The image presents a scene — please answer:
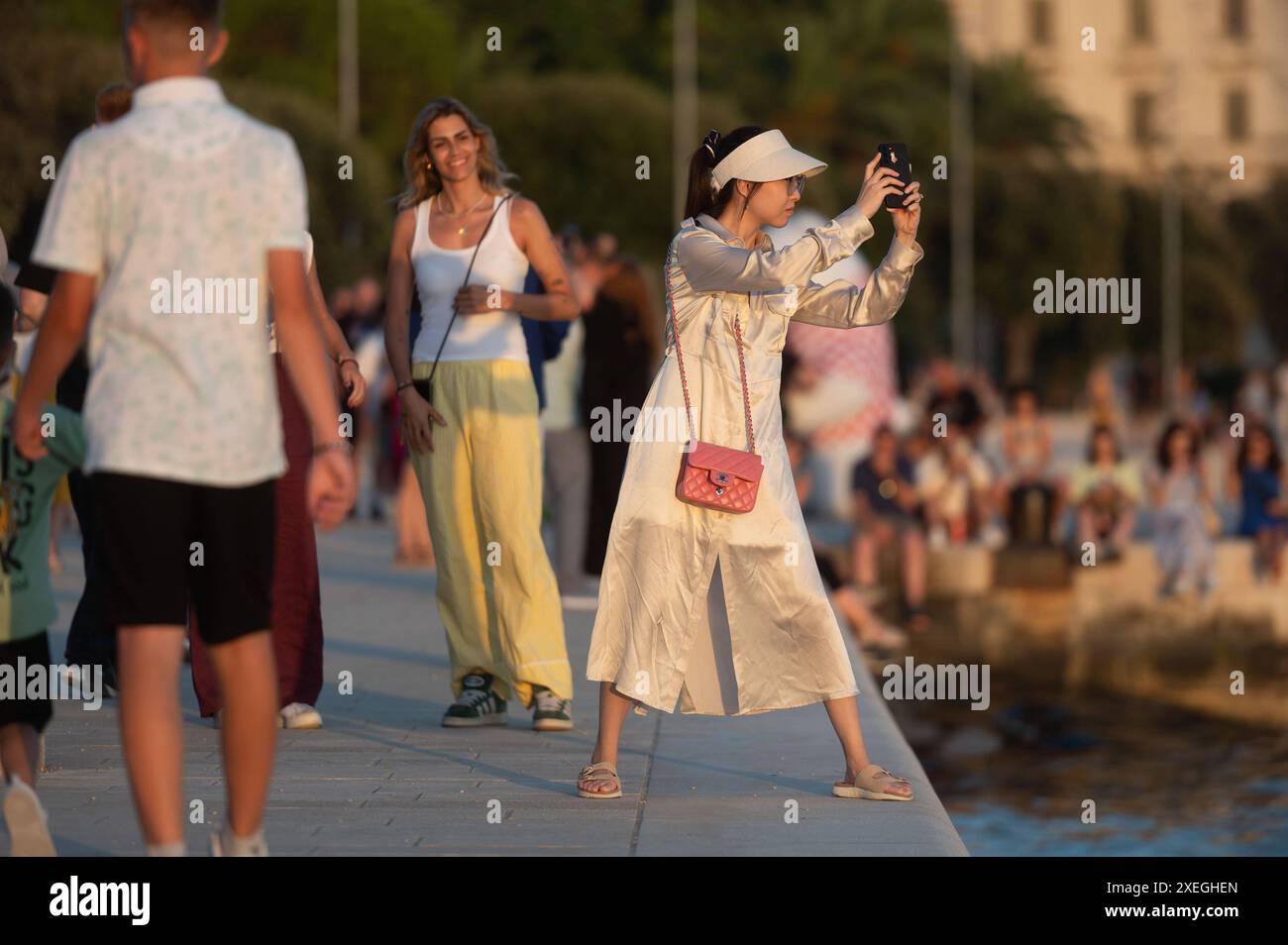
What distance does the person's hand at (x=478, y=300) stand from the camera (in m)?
7.19

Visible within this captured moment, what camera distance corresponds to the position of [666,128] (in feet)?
150

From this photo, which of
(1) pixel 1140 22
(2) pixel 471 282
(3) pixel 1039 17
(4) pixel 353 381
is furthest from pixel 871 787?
(1) pixel 1140 22

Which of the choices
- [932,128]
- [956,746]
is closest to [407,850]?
[956,746]

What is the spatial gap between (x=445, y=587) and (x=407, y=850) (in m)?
2.21

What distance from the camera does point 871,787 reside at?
615 centimetres

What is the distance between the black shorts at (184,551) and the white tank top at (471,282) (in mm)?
2854

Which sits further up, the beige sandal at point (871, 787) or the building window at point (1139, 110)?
the building window at point (1139, 110)

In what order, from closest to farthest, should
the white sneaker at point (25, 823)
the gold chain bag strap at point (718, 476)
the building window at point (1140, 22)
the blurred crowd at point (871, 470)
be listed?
1. the white sneaker at point (25, 823)
2. the gold chain bag strap at point (718, 476)
3. the blurred crowd at point (871, 470)
4. the building window at point (1140, 22)

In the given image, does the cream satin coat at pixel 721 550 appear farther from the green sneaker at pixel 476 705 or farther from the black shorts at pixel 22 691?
the black shorts at pixel 22 691

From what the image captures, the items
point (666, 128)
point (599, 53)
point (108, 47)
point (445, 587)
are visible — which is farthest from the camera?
point (599, 53)

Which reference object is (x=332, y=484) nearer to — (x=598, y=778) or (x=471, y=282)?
(x=598, y=778)

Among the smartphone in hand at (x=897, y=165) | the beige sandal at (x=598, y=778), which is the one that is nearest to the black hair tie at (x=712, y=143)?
the smartphone in hand at (x=897, y=165)

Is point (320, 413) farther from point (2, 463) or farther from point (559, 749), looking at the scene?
point (559, 749)

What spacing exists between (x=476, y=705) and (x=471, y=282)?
1.40 m
